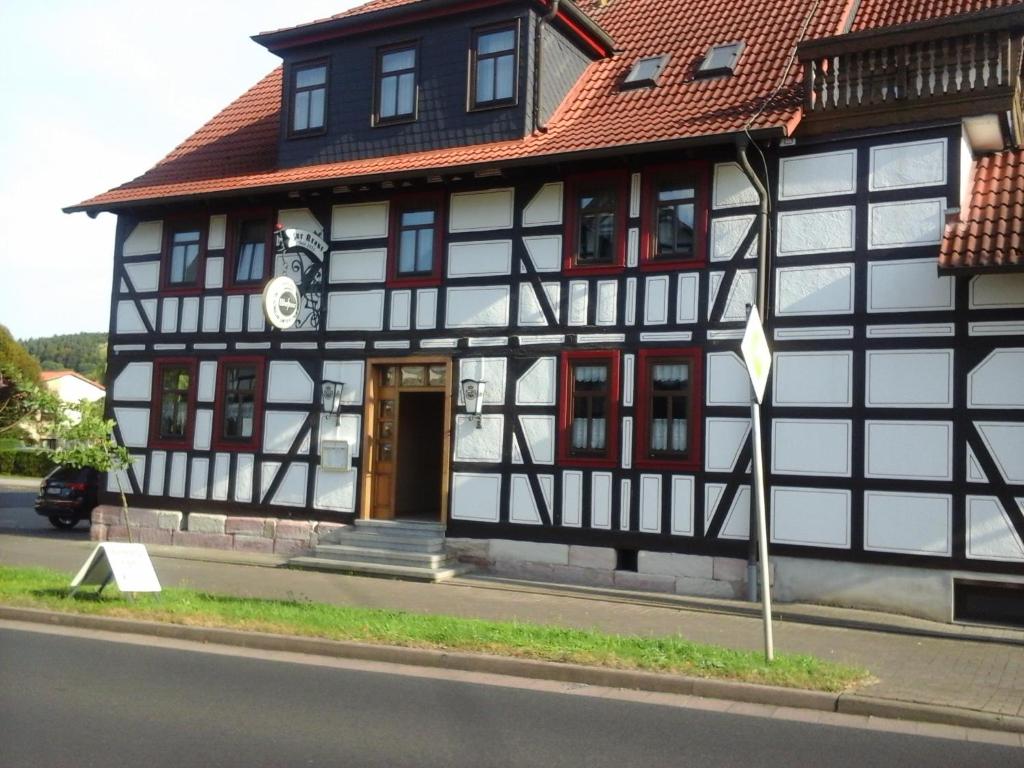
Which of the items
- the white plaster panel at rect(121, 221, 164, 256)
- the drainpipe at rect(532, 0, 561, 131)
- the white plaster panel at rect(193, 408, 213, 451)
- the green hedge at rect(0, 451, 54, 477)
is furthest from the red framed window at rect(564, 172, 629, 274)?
the green hedge at rect(0, 451, 54, 477)

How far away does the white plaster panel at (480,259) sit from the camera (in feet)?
52.6

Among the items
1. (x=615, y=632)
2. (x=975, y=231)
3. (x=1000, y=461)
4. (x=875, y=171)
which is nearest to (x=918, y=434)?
(x=1000, y=461)

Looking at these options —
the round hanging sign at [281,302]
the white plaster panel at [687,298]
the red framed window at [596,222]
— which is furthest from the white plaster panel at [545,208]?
the round hanging sign at [281,302]

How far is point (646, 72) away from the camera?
16594 mm

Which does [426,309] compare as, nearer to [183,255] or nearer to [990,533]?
[183,255]

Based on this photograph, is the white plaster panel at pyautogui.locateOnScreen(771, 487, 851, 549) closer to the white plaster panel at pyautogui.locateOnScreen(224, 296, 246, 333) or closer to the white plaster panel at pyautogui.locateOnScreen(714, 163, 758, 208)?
the white plaster panel at pyautogui.locateOnScreen(714, 163, 758, 208)

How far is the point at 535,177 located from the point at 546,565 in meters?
5.75

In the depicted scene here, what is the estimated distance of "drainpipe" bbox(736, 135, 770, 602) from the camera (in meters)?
13.7

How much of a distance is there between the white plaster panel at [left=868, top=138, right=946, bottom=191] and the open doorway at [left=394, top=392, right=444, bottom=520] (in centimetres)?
777

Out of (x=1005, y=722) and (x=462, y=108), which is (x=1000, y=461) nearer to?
(x=1005, y=722)

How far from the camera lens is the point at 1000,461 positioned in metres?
12.5

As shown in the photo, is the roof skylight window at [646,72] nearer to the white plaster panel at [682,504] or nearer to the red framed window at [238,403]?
the white plaster panel at [682,504]

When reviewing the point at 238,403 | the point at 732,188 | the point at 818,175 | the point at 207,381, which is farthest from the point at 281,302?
the point at 818,175

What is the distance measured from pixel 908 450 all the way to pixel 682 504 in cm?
304
